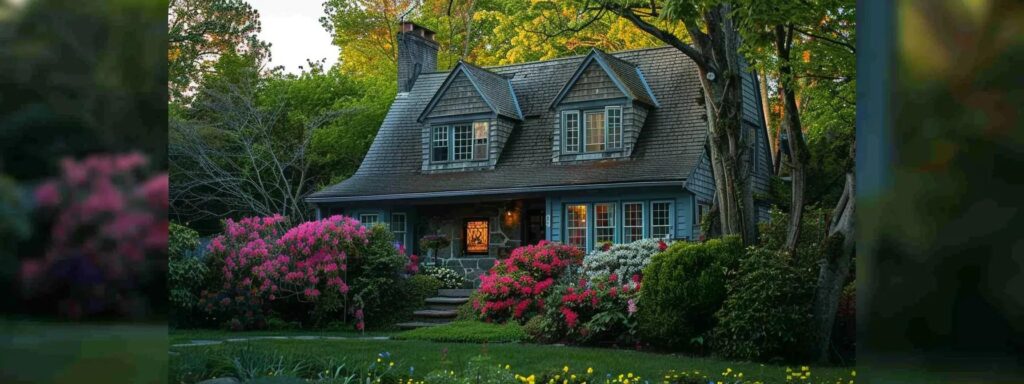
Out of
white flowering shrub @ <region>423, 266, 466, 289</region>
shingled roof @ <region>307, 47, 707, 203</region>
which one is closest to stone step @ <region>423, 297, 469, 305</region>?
white flowering shrub @ <region>423, 266, 466, 289</region>

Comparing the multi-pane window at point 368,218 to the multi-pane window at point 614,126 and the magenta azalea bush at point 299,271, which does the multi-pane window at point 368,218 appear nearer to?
the magenta azalea bush at point 299,271

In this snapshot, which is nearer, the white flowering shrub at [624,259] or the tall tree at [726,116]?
the tall tree at [726,116]

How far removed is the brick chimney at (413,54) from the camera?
945 inches

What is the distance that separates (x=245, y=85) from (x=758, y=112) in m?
13.1

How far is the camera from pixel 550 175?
64.4 ft

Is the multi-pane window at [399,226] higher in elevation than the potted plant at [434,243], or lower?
higher

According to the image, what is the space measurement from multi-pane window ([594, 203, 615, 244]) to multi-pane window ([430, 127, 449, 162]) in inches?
167

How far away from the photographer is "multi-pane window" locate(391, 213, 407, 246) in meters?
21.6

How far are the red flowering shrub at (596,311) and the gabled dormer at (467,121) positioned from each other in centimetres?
805

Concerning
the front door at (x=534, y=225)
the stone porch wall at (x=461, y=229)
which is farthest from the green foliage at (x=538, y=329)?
the front door at (x=534, y=225)

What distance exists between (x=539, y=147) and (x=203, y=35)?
1026 cm

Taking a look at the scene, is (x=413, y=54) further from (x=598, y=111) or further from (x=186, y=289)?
(x=186, y=289)

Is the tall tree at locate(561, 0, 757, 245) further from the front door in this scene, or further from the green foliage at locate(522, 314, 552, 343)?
the front door

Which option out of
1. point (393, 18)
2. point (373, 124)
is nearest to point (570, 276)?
point (373, 124)
